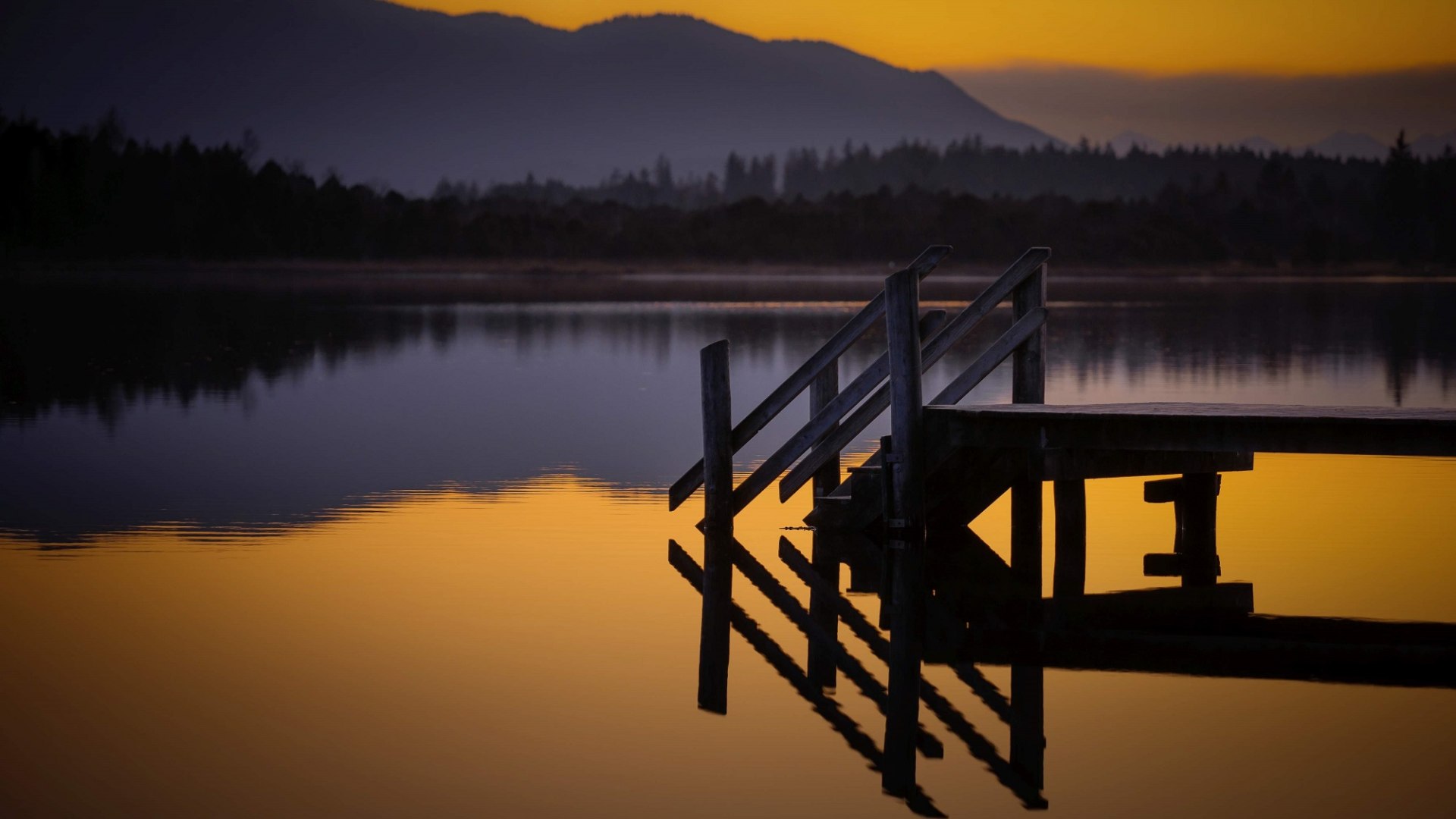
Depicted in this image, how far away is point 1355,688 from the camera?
1088cm

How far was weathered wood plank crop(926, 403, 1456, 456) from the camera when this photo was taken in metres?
13.4

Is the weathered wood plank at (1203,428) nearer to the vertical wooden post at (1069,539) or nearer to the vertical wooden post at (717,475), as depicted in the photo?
the vertical wooden post at (1069,539)

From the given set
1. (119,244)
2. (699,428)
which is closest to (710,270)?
(119,244)

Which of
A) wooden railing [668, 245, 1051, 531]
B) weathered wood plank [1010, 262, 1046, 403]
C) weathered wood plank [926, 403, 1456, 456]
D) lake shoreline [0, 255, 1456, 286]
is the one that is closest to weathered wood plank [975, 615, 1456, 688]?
weathered wood plank [926, 403, 1456, 456]

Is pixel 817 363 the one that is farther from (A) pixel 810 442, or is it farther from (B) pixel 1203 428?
(B) pixel 1203 428

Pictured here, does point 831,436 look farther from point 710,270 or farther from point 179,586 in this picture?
point 710,270

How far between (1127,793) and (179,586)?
7643 mm

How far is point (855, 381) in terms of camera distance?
15602mm

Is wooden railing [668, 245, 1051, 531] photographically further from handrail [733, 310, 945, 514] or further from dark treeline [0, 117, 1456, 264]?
dark treeline [0, 117, 1456, 264]

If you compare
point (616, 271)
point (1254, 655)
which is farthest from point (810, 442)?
point (616, 271)

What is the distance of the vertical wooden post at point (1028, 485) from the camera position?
47.3ft

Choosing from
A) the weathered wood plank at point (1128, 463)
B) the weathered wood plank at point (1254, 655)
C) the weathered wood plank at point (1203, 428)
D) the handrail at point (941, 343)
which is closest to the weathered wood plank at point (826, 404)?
the handrail at point (941, 343)

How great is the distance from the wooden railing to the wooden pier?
0.9 inches

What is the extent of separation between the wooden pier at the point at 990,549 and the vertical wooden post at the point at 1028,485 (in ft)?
0.06
